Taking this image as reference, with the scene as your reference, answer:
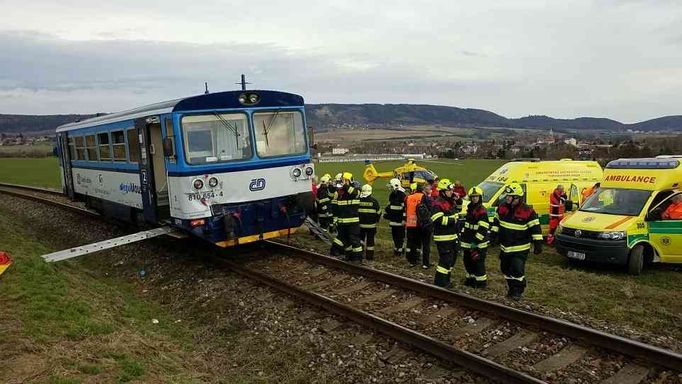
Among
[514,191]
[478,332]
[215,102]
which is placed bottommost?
[478,332]

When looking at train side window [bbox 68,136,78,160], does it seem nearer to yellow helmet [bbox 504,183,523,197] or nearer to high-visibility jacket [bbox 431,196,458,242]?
high-visibility jacket [bbox 431,196,458,242]

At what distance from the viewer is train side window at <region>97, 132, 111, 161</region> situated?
12.9m

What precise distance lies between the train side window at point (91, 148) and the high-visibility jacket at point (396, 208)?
808 cm

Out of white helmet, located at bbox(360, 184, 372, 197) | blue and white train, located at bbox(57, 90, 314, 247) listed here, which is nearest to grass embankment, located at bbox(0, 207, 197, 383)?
blue and white train, located at bbox(57, 90, 314, 247)

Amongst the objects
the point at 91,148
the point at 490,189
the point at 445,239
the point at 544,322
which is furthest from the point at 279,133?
the point at 490,189

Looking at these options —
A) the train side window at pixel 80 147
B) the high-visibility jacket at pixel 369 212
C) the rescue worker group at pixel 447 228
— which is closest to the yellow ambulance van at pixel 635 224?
the rescue worker group at pixel 447 228

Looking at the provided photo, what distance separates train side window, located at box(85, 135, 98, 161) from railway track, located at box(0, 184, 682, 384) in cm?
684

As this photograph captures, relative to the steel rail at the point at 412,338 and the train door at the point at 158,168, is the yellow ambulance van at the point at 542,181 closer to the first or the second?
the steel rail at the point at 412,338

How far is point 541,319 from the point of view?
6.77m

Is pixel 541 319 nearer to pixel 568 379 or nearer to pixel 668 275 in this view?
pixel 568 379

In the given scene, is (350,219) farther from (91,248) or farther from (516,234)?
(91,248)

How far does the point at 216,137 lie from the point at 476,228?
5.05 m

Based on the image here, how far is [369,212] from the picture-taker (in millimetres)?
11367

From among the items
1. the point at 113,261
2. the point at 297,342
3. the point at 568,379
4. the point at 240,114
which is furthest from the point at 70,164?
the point at 568,379
